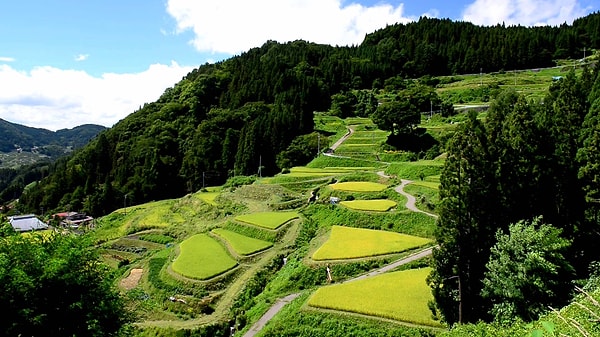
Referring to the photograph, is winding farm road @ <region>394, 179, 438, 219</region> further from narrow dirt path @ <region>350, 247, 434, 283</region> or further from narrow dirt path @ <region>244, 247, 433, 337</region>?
narrow dirt path @ <region>244, 247, 433, 337</region>

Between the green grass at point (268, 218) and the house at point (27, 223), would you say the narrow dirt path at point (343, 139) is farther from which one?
the house at point (27, 223)

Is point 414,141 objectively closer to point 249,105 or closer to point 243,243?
point 243,243

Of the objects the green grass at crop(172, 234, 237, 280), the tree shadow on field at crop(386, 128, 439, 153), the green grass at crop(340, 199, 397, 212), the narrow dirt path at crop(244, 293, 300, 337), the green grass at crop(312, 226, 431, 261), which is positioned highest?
the tree shadow on field at crop(386, 128, 439, 153)

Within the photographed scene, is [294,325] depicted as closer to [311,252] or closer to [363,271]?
[363,271]

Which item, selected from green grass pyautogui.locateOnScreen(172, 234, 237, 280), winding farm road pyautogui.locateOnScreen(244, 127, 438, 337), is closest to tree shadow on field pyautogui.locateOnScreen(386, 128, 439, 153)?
winding farm road pyautogui.locateOnScreen(244, 127, 438, 337)

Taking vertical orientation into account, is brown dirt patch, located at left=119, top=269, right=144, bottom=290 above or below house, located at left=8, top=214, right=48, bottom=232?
above

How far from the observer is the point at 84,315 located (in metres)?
10.2

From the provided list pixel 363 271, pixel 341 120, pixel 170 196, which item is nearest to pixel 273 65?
pixel 341 120

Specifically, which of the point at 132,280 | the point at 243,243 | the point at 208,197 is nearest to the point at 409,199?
the point at 243,243

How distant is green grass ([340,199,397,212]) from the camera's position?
33.7 meters

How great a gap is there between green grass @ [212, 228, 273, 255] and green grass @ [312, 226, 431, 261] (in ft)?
16.9

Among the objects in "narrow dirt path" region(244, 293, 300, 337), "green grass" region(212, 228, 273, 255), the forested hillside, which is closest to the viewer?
"narrow dirt path" region(244, 293, 300, 337)

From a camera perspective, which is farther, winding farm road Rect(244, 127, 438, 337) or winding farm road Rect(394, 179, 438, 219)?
winding farm road Rect(394, 179, 438, 219)

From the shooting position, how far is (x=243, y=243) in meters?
32.7
